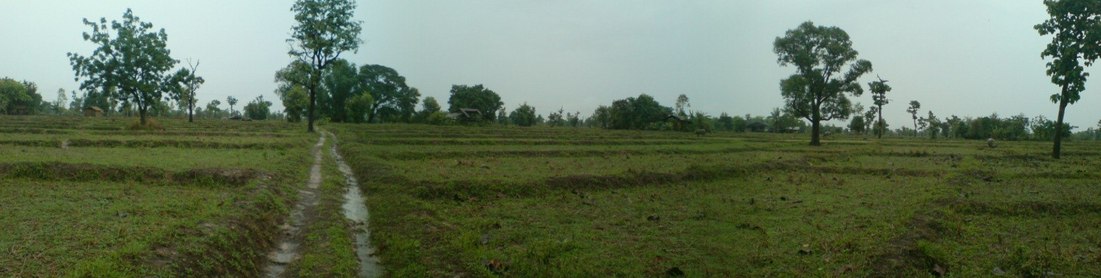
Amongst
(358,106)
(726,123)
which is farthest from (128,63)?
(726,123)

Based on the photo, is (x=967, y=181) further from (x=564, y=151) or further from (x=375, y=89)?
(x=375, y=89)

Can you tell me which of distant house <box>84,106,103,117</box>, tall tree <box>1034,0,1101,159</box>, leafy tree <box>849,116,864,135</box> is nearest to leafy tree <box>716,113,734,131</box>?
leafy tree <box>849,116,864,135</box>

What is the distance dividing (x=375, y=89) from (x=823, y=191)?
3281 inches

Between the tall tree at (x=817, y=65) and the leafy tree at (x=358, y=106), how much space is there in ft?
176

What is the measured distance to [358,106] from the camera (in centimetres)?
7894

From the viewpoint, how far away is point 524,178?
52.3ft

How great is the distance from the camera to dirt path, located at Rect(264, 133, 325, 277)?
898cm

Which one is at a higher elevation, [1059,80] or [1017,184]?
[1059,80]

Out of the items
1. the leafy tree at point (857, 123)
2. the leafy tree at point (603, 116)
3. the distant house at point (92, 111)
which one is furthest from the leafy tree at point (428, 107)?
the leafy tree at point (857, 123)

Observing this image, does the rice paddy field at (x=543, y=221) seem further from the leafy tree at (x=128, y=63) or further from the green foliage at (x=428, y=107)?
the green foliage at (x=428, y=107)

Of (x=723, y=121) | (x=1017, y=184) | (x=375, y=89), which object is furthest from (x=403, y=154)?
(x=723, y=121)

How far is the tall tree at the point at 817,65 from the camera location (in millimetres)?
39000

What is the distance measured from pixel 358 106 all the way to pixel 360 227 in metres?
70.7

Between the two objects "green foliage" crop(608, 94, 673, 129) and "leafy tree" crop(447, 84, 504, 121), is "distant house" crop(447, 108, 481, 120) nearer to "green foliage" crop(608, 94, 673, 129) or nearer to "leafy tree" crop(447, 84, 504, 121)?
"leafy tree" crop(447, 84, 504, 121)
